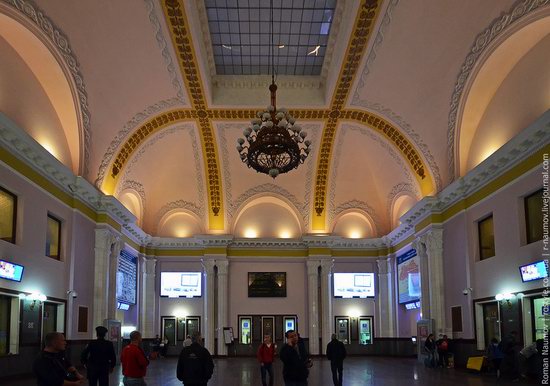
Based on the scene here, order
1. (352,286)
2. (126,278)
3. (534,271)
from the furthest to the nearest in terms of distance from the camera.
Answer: (352,286) → (126,278) → (534,271)

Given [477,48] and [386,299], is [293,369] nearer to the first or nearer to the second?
[477,48]

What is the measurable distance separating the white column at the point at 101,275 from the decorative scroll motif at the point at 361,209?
9961 millimetres

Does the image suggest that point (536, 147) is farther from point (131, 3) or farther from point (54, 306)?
point (54, 306)

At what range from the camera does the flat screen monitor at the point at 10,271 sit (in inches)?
475

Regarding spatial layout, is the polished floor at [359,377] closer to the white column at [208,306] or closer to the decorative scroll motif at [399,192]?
the decorative scroll motif at [399,192]

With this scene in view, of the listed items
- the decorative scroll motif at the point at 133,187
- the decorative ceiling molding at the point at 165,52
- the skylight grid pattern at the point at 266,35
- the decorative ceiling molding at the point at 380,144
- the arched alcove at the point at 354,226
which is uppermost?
the skylight grid pattern at the point at 266,35

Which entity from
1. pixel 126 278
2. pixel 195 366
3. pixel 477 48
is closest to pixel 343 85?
pixel 477 48

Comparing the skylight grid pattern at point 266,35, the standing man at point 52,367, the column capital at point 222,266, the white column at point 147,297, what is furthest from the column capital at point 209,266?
the standing man at point 52,367

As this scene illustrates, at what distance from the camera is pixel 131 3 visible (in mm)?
13711

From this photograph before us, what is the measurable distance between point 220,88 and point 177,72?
9.92ft

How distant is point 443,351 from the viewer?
17.2 metres

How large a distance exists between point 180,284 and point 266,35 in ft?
39.0


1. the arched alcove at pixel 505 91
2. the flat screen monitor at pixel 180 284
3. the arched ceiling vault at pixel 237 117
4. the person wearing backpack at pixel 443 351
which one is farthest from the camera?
the flat screen monitor at pixel 180 284

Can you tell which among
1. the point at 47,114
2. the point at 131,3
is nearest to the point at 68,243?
the point at 47,114
